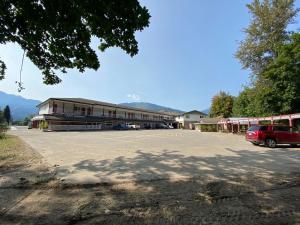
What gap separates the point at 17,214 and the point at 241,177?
20.3 ft

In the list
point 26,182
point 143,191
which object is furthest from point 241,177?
point 26,182

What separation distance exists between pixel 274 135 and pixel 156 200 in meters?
14.9

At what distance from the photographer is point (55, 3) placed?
6.36 m

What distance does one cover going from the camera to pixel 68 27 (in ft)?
22.3

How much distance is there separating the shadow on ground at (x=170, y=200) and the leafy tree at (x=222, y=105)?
57.1 meters

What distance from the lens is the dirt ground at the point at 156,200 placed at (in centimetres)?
412

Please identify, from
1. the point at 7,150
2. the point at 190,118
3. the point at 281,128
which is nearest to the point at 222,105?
the point at 190,118

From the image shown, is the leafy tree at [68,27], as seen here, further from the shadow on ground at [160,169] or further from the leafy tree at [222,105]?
the leafy tree at [222,105]

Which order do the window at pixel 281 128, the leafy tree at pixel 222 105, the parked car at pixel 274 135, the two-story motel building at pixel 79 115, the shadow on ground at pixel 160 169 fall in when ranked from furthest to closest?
the leafy tree at pixel 222 105
the two-story motel building at pixel 79 115
the window at pixel 281 128
the parked car at pixel 274 135
the shadow on ground at pixel 160 169

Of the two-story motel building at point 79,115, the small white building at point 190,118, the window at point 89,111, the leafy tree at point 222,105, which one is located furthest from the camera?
the small white building at point 190,118

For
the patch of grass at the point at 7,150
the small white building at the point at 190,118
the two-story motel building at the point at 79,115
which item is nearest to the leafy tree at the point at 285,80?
the patch of grass at the point at 7,150

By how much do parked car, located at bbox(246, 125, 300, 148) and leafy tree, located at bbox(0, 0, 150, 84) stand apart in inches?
534

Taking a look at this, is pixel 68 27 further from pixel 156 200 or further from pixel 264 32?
pixel 264 32

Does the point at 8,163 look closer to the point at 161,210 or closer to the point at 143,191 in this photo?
the point at 143,191
